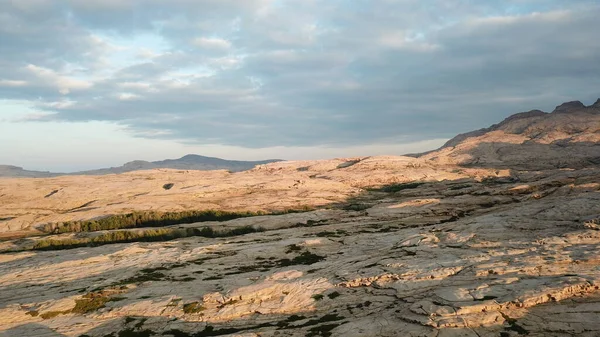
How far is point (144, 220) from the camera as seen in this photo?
158 m

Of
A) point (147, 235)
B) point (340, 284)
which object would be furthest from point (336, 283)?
point (147, 235)

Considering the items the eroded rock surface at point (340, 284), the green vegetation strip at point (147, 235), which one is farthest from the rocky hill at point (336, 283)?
the green vegetation strip at point (147, 235)

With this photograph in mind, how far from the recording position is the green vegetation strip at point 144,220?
490 ft

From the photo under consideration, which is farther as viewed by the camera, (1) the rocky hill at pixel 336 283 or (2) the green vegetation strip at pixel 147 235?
(2) the green vegetation strip at pixel 147 235

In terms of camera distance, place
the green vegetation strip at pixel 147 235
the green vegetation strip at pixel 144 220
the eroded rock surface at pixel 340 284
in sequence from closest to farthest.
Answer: the eroded rock surface at pixel 340 284
the green vegetation strip at pixel 147 235
the green vegetation strip at pixel 144 220

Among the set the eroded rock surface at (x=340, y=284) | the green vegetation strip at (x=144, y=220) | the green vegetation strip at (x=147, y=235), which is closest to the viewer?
the eroded rock surface at (x=340, y=284)

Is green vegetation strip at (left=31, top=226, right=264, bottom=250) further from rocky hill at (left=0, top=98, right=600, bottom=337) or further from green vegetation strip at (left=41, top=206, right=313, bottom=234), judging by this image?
green vegetation strip at (left=41, top=206, right=313, bottom=234)

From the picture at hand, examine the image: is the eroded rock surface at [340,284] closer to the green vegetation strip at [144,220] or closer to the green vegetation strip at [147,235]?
the green vegetation strip at [147,235]

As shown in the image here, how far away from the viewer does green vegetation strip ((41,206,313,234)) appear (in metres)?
149

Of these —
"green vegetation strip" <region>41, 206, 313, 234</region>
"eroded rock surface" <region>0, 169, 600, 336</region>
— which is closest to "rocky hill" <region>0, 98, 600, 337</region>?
"eroded rock surface" <region>0, 169, 600, 336</region>

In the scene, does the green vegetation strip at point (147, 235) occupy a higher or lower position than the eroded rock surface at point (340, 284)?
lower

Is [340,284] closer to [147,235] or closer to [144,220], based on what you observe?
[147,235]

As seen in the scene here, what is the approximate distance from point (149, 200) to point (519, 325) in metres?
174

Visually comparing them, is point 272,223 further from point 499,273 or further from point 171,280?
point 499,273
